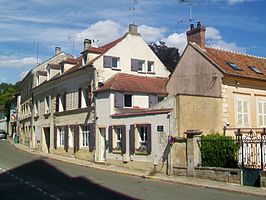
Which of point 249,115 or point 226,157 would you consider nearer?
point 226,157

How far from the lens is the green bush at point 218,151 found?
16516 mm

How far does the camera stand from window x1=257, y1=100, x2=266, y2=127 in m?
23.5

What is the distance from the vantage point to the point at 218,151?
1675 cm

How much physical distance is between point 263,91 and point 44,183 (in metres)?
14.9

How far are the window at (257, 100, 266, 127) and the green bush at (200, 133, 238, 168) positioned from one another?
7.29 metres

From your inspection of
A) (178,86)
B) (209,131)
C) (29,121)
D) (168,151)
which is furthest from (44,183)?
(29,121)

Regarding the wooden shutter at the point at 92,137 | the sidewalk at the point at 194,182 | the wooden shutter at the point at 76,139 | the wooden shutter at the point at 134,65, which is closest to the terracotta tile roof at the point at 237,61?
the wooden shutter at the point at 134,65

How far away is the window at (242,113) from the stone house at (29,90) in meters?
25.2

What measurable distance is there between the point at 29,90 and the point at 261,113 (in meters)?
30.5

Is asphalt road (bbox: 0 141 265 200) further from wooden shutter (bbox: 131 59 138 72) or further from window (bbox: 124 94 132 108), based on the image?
wooden shutter (bbox: 131 59 138 72)

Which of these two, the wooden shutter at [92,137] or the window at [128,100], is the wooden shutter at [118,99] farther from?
the wooden shutter at [92,137]

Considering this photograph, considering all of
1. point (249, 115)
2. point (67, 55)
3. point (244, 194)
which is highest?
point (67, 55)

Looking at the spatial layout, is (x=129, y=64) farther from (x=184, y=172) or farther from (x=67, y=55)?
(x=67, y=55)

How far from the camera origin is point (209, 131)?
2025 centimetres
